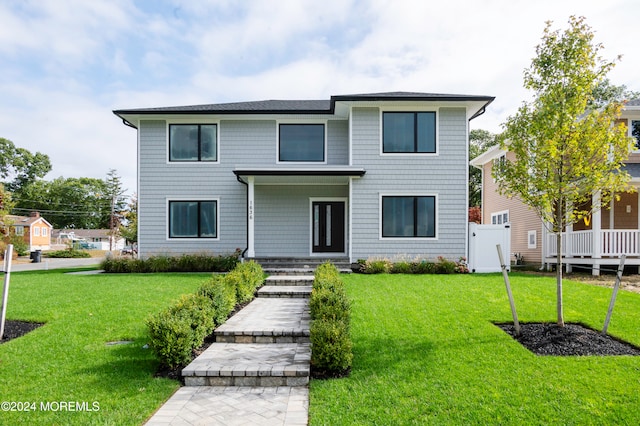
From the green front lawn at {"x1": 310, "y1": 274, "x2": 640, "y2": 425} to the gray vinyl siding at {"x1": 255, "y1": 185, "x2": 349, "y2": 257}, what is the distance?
24.0 ft

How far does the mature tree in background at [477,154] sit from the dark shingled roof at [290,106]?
951 inches

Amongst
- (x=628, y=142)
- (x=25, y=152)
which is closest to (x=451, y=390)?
(x=628, y=142)

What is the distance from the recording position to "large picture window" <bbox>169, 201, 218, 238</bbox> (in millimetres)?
14469

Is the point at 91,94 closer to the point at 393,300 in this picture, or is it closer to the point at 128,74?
the point at 128,74

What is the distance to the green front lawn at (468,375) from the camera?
11.4 ft

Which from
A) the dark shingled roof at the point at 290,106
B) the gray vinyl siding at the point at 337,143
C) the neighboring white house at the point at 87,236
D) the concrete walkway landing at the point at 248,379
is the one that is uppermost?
the dark shingled roof at the point at 290,106

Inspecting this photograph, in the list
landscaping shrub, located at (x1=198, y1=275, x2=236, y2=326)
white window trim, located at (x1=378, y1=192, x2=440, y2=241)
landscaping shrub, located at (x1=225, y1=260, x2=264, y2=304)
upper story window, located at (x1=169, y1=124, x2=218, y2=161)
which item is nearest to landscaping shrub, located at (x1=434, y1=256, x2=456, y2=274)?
white window trim, located at (x1=378, y1=192, x2=440, y2=241)

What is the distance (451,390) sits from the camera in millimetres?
3918

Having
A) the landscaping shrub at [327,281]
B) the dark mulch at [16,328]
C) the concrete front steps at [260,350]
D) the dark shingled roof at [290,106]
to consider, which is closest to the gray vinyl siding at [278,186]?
the dark shingled roof at [290,106]

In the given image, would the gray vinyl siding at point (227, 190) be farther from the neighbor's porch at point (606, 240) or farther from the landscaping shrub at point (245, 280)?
the neighbor's porch at point (606, 240)

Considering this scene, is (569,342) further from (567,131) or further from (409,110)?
(409,110)

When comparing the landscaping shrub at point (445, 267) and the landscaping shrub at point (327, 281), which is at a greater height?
the landscaping shrub at point (327, 281)

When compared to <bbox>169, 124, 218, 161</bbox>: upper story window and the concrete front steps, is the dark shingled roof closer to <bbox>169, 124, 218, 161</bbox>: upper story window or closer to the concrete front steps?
<bbox>169, 124, 218, 161</bbox>: upper story window

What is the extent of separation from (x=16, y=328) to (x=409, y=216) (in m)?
10.9
